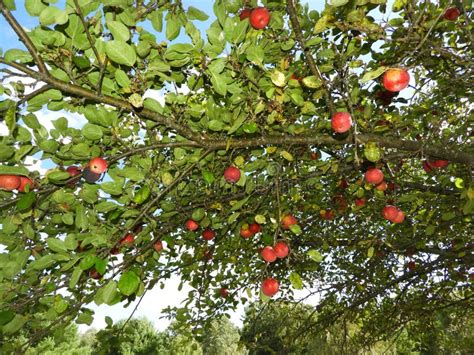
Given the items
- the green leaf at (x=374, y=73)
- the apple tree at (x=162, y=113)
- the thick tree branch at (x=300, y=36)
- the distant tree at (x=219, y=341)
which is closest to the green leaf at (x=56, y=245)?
the apple tree at (x=162, y=113)

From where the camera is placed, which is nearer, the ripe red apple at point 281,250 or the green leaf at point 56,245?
the green leaf at point 56,245

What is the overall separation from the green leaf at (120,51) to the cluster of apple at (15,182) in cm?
123

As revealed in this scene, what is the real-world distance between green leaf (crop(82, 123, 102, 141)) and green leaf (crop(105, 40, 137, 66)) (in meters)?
0.63

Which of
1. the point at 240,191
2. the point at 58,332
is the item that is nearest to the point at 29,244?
the point at 58,332

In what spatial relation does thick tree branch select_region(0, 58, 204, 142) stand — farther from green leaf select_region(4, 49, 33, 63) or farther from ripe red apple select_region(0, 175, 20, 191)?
ripe red apple select_region(0, 175, 20, 191)

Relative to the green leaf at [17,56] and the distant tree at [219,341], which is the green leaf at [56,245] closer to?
the green leaf at [17,56]

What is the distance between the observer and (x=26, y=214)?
2740 millimetres

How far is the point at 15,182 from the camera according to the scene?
2.43 m

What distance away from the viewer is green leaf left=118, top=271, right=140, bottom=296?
2.11 m

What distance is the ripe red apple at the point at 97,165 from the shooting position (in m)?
2.36

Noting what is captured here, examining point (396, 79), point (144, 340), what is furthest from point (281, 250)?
point (144, 340)

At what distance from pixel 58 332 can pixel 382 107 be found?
383 centimetres

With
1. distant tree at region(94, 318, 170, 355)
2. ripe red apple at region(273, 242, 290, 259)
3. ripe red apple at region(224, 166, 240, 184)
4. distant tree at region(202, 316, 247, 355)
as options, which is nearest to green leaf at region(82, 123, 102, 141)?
ripe red apple at region(224, 166, 240, 184)

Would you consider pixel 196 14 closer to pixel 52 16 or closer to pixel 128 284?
pixel 52 16
